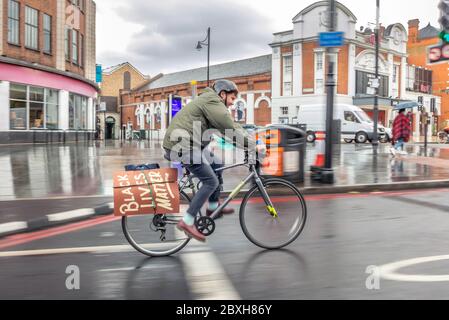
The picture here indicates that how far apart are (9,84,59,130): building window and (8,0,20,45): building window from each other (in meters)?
2.68

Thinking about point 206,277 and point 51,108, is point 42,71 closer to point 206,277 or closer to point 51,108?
point 51,108

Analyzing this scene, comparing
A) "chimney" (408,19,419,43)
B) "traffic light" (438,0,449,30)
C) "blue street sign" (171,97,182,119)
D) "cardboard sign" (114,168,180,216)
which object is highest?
"chimney" (408,19,419,43)

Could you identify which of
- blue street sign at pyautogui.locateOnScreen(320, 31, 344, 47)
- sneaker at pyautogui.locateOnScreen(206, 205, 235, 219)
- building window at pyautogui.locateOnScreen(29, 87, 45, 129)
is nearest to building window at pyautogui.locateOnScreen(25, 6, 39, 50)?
building window at pyautogui.locateOnScreen(29, 87, 45, 129)

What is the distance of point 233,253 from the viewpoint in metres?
4.55

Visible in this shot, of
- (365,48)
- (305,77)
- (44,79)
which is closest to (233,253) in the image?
(44,79)

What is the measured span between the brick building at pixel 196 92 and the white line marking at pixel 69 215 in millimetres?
23915

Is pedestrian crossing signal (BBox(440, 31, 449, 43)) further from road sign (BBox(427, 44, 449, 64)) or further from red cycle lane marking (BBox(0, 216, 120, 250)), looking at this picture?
red cycle lane marking (BBox(0, 216, 120, 250))

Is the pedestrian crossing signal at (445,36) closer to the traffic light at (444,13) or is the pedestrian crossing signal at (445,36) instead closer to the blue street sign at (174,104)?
the traffic light at (444,13)

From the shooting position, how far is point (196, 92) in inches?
1555

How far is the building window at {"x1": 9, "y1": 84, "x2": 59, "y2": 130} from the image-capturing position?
2499 centimetres

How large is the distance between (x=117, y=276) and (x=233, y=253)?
1.24 meters

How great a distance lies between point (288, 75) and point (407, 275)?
4184cm
